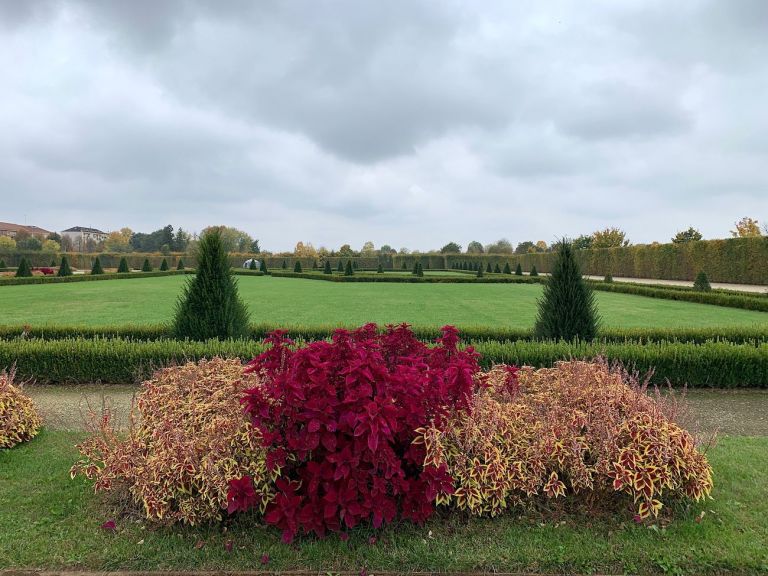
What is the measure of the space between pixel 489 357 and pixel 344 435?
4513 mm

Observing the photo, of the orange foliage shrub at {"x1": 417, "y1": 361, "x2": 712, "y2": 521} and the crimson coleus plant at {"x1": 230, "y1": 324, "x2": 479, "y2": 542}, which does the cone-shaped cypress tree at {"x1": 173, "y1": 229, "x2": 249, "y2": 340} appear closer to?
the crimson coleus plant at {"x1": 230, "y1": 324, "x2": 479, "y2": 542}

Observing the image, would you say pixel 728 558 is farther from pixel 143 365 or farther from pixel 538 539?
pixel 143 365

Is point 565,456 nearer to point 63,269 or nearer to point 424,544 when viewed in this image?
point 424,544

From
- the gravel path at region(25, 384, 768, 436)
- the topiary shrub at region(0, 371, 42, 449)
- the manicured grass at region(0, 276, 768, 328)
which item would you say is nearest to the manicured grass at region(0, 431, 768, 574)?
the topiary shrub at region(0, 371, 42, 449)

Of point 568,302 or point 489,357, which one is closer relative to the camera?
point 489,357

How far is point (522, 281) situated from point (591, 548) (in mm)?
32283

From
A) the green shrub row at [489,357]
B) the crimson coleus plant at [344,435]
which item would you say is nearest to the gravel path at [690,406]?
the green shrub row at [489,357]

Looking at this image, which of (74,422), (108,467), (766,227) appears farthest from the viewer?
(766,227)

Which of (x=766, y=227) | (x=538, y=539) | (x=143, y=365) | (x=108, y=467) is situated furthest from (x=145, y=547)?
(x=766, y=227)

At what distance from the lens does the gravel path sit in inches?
203

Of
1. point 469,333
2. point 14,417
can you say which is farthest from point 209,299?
point 469,333

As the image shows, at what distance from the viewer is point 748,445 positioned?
443 cm

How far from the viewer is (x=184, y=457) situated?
3049 mm

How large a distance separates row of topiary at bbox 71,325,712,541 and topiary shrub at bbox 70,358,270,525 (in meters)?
0.01
